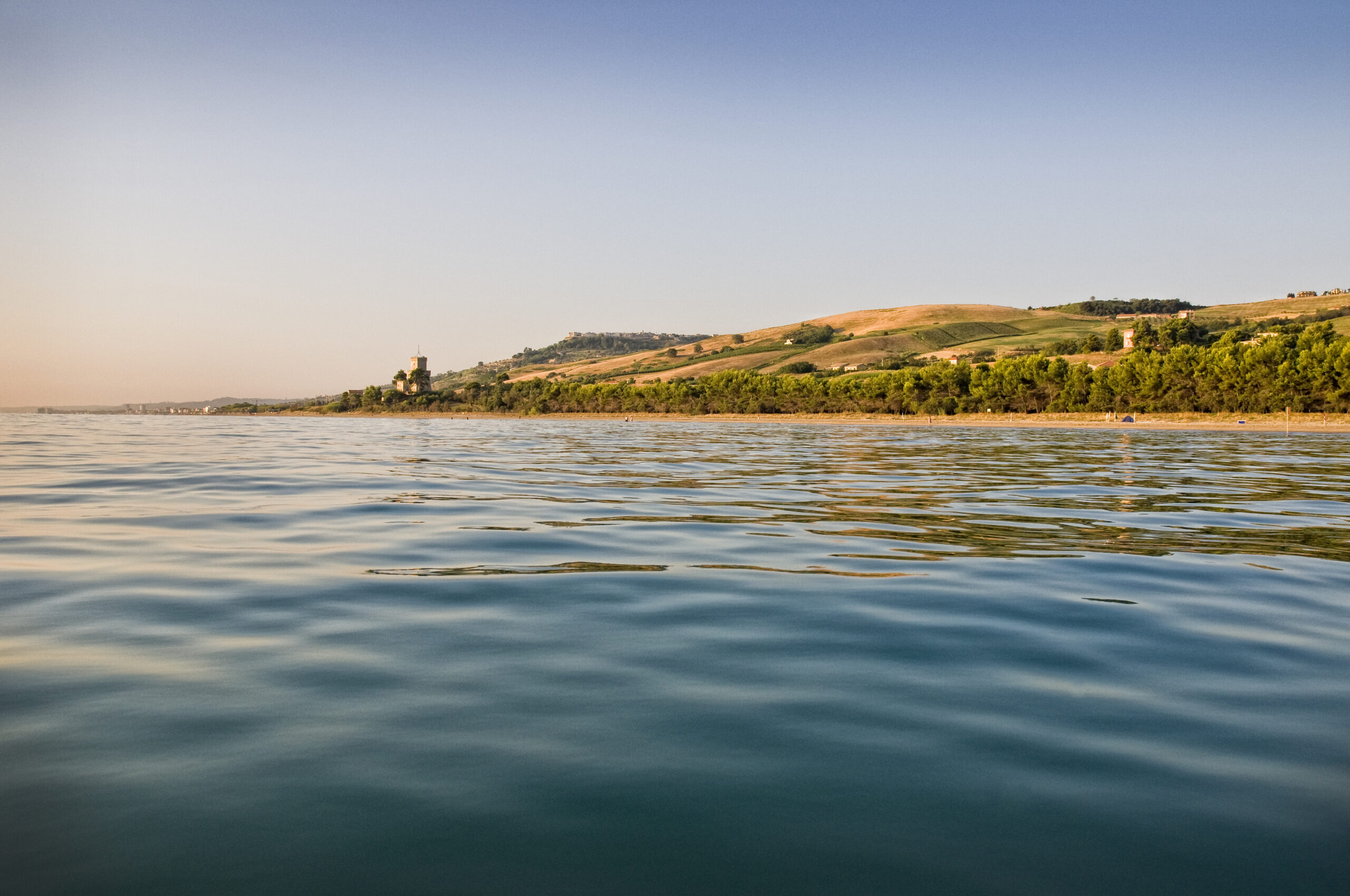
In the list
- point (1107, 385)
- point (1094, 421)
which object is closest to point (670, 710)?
point (1094, 421)

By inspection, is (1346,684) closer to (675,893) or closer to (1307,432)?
(675,893)

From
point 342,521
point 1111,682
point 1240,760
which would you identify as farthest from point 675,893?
point 342,521

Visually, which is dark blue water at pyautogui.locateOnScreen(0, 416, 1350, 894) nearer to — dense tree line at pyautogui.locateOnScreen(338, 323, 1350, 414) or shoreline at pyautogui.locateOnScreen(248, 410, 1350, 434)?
shoreline at pyautogui.locateOnScreen(248, 410, 1350, 434)

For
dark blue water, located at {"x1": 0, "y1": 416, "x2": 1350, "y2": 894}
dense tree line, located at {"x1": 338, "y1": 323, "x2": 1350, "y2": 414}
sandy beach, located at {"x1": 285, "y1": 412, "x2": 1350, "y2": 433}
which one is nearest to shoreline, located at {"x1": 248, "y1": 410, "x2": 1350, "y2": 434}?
sandy beach, located at {"x1": 285, "y1": 412, "x2": 1350, "y2": 433}

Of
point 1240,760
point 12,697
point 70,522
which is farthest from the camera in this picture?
point 70,522

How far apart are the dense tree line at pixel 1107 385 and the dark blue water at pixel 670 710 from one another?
109602 millimetres

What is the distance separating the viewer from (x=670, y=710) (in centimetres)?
626

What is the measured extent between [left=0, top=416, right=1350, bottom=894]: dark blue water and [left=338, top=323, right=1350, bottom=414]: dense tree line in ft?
360

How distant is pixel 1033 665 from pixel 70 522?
15971 mm

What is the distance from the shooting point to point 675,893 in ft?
13.2

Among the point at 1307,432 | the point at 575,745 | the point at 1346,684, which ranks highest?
the point at 575,745

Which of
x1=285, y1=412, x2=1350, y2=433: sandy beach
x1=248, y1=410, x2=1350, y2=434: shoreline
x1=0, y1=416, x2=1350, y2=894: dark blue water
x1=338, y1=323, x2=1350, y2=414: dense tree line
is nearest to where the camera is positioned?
x1=0, y1=416, x2=1350, y2=894: dark blue water

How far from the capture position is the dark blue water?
428 centimetres

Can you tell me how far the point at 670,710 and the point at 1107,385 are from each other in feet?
439
